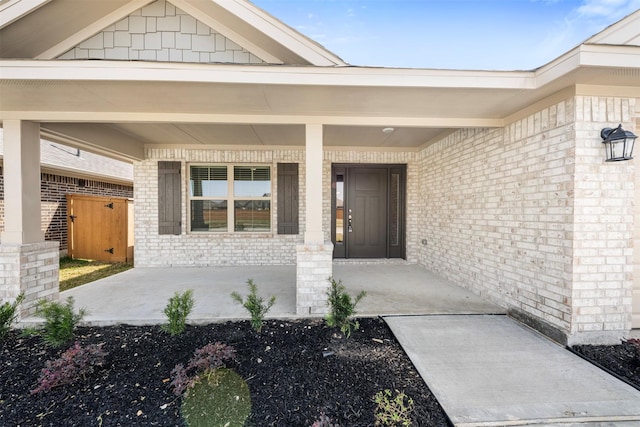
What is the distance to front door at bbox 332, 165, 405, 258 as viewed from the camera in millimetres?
6109

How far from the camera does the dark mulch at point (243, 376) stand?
1.71m

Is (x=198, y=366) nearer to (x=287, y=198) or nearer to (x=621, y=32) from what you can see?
(x=287, y=198)

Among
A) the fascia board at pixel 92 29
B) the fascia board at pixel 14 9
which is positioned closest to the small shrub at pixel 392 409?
the fascia board at pixel 92 29

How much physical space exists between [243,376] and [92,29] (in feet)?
13.4

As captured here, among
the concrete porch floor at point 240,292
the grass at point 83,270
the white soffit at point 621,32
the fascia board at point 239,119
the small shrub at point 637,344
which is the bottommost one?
the grass at point 83,270

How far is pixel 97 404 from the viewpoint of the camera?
180 centimetres

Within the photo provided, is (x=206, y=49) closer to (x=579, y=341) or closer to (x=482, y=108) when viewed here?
(x=482, y=108)

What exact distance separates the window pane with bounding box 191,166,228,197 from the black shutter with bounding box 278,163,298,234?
1248 millimetres

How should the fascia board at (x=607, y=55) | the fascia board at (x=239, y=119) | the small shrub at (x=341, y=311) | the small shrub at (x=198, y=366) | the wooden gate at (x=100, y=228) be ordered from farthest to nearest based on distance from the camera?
the wooden gate at (x=100, y=228), the fascia board at (x=239, y=119), the small shrub at (x=341, y=311), the fascia board at (x=607, y=55), the small shrub at (x=198, y=366)

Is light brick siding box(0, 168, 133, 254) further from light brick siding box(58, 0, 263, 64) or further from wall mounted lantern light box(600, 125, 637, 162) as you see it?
wall mounted lantern light box(600, 125, 637, 162)

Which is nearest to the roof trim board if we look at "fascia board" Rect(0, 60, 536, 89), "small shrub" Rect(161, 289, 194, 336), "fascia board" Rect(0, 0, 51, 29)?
"fascia board" Rect(0, 60, 536, 89)

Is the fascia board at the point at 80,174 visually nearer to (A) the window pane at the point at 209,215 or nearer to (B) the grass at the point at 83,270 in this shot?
(B) the grass at the point at 83,270

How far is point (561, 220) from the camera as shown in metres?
2.67

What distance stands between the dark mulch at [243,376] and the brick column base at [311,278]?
310 mm
